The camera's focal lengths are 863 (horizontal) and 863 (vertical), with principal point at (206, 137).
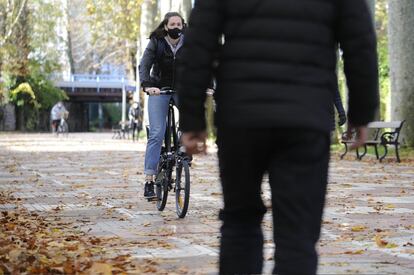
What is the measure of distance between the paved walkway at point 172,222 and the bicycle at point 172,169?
6.9 inches

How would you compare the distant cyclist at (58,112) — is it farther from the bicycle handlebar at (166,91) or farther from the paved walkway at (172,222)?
the bicycle handlebar at (166,91)

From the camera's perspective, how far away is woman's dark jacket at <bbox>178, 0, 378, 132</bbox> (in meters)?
3.42

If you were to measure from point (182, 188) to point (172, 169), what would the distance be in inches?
17.4

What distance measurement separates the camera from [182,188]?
28.0 ft

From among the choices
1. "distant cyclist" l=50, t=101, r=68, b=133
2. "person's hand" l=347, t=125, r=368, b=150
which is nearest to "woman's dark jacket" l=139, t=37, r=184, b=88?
"person's hand" l=347, t=125, r=368, b=150

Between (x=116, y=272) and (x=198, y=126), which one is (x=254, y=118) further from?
(x=116, y=272)

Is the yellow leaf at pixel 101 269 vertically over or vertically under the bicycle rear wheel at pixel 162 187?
under

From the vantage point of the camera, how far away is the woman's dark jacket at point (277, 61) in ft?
11.2

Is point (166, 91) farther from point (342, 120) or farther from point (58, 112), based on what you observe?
point (58, 112)

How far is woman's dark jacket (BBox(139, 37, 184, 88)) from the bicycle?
124 millimetres

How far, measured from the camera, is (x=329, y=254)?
611 cm

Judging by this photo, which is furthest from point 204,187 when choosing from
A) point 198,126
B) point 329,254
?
point 198,126

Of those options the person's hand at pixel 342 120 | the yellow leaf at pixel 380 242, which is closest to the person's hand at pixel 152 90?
the yellow leaf at pixel 380 242

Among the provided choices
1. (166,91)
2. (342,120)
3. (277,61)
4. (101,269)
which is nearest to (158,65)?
(166,91)
